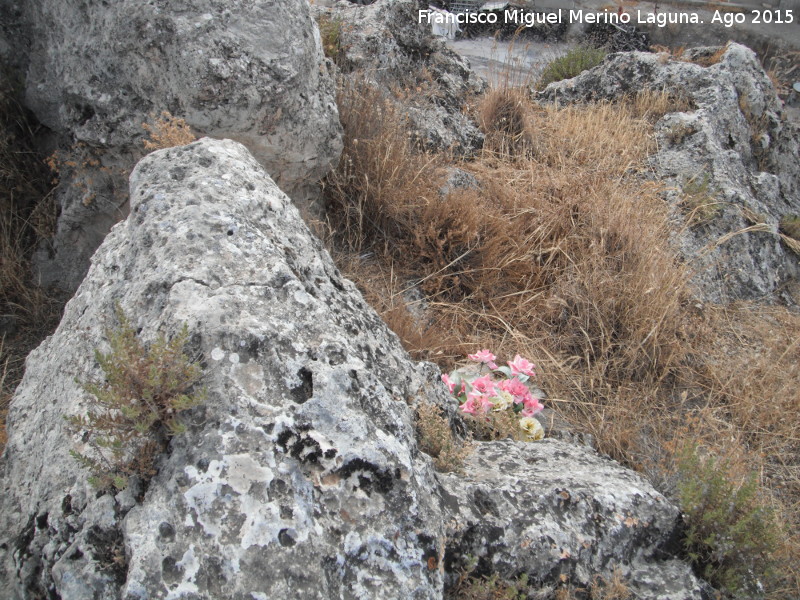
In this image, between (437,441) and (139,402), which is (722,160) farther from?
(139,402)

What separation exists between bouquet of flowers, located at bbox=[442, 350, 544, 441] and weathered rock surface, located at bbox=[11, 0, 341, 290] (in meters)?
1.28

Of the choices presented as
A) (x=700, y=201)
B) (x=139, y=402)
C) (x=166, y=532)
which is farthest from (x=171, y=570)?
(x=700, y=201)

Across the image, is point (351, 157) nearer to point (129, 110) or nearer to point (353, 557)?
point (129, 110)

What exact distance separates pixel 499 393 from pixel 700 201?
8.42 feet

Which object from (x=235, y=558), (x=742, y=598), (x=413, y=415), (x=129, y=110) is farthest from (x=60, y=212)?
(x=742, y=598)

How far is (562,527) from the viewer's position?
57.6 inches

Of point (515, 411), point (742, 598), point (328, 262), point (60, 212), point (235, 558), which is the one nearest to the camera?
point (235, 558)

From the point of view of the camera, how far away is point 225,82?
2496 mm

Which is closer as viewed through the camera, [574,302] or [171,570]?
[171,570]

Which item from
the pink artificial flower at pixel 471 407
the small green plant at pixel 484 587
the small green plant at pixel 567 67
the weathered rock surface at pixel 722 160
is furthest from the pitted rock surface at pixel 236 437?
the small green plant at pixel 567 67

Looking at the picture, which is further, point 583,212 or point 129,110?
point 583,212

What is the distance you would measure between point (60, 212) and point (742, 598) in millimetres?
3242

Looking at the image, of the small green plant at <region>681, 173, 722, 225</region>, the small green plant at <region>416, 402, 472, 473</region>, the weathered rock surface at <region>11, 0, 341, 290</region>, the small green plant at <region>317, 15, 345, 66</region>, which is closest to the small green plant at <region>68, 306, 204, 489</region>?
the small green plant at <region>416, 402, 472, 473</region>

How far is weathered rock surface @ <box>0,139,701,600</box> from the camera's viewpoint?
1.10 meters
